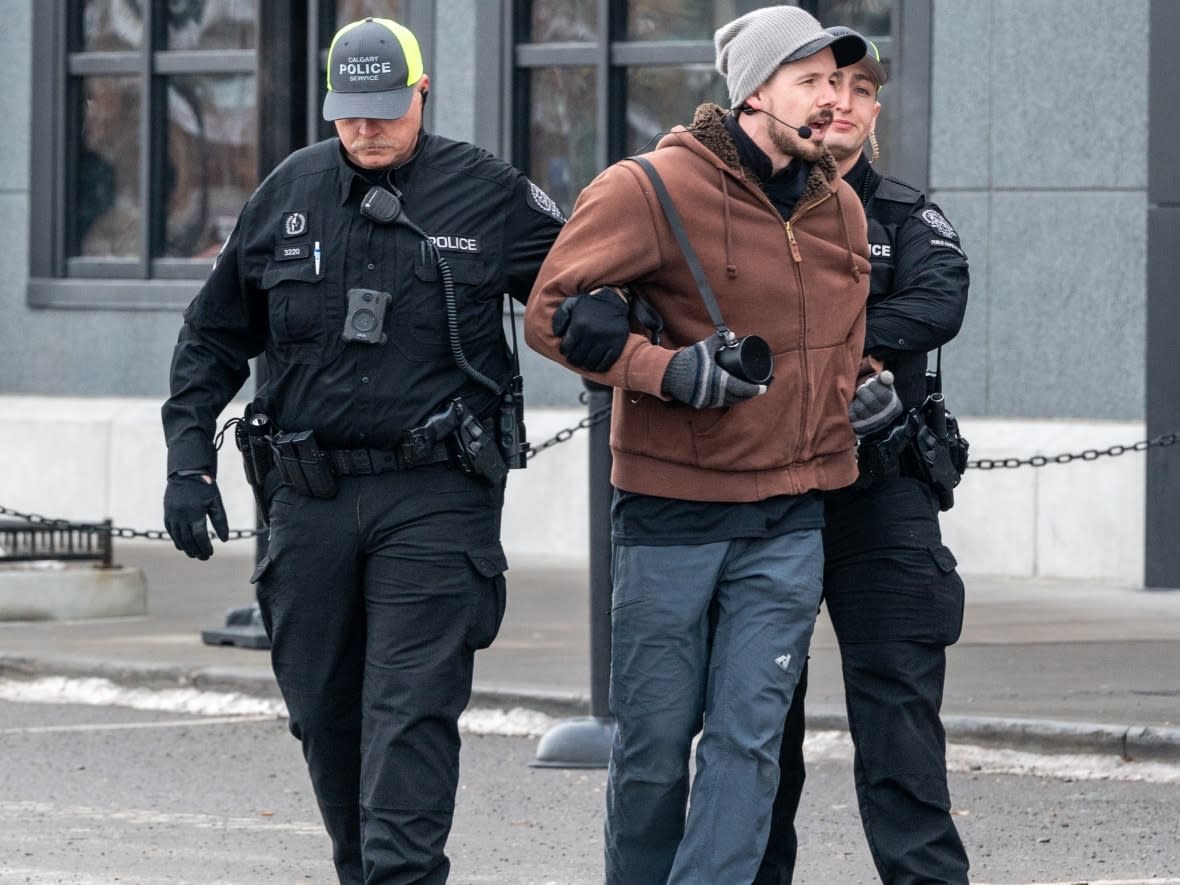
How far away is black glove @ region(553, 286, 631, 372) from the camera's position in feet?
15.3

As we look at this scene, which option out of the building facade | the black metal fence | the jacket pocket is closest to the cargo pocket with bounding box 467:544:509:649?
the jacket pocket

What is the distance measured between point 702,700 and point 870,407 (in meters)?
0.69

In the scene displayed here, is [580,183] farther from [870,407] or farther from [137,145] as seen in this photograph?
[870,407]

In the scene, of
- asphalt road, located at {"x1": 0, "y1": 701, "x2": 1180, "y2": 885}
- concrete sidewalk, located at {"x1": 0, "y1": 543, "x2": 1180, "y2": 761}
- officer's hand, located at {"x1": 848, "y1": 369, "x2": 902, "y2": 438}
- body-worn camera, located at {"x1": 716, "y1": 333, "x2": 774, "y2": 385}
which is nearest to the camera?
body-worn camera, located at {"x1": 716, "y1": 333, "x2": 774, "y2": 385}

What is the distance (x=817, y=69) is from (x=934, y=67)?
314 inches

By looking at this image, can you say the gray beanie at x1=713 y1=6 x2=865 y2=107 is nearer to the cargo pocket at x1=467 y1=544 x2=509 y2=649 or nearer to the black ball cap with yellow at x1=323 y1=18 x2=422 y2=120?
the black ball cap with yellow at x1=323 y1=18 x2=422 y2=120

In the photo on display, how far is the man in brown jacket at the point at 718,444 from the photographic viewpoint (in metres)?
4.75

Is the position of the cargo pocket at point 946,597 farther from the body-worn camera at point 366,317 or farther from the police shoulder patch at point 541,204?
the body-worn camera at point 366,317

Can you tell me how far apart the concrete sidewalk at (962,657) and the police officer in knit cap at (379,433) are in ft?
10.7

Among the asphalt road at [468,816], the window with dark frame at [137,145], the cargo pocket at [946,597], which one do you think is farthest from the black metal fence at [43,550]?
the cargo pocket at [946,597]

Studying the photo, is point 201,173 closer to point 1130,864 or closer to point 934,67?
point 934,67

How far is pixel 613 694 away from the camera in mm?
4871

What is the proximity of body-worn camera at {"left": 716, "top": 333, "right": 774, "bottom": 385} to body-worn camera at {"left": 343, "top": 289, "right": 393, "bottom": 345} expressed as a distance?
2.77 ft

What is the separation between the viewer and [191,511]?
5.23m
